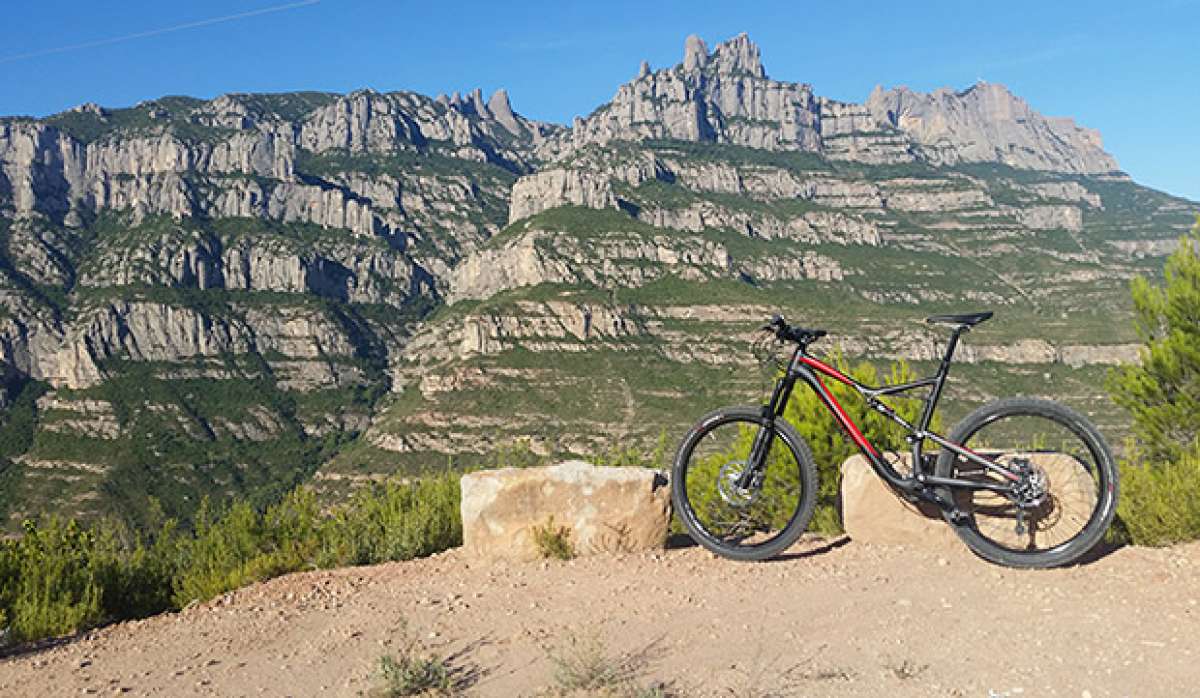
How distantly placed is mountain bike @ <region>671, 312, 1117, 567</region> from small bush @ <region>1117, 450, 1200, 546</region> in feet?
2.75

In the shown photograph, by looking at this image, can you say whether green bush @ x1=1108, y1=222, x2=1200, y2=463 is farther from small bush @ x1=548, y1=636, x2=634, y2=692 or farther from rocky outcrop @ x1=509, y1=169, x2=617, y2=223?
rocky outcrop @ x1=509, y1=169, x2=617, y2=223

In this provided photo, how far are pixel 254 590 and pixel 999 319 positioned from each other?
470ft

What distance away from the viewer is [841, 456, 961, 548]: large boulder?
6051mm

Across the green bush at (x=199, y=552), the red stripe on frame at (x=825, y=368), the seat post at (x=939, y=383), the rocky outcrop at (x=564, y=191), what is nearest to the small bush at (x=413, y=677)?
the green bush at (x=199, y=552)

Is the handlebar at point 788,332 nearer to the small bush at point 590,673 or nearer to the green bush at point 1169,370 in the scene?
the small bush at point 590,673

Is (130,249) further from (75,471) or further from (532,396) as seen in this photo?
(532,396)

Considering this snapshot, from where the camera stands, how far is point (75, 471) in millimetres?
103938

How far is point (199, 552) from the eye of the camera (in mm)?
7340

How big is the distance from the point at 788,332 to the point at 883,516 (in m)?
1.91

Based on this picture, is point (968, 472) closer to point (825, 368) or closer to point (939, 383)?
point (939, 383)

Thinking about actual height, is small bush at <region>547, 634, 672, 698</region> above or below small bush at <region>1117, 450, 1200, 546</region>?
below

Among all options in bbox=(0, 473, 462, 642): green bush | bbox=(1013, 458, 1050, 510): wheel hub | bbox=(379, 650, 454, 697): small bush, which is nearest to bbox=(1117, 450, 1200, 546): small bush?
bbox=(1013, 458, 1050, 510): wheel hub

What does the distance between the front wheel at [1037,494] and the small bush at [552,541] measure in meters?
3.12

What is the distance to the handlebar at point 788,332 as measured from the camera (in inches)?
226
